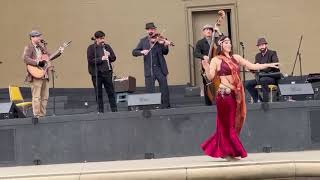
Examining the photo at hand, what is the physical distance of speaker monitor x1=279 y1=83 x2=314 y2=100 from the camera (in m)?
12.8

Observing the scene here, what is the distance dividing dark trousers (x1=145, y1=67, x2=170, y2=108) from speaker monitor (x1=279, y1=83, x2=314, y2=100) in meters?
2.15

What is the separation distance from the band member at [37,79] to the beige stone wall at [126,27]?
5007 mm

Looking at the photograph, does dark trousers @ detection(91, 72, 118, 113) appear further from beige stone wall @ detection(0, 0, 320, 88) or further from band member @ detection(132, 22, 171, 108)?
beige stone wall @ detection(0, 0, 320, 88)

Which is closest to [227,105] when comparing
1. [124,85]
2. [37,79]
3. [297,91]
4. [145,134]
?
[145,134]

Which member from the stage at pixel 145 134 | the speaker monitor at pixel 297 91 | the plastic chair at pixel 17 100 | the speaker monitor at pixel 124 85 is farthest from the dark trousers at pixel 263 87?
the plastic chair at pixel 17 100

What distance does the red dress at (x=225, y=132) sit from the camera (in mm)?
10156

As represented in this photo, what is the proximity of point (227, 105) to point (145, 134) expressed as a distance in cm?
251

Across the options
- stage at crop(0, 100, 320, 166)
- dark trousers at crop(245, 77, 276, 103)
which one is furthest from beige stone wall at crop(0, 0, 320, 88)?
stage at crop(0, 100, 320, 166)

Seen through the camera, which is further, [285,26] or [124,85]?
[285,26]

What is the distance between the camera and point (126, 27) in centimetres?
1841

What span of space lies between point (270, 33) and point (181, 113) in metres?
6.62

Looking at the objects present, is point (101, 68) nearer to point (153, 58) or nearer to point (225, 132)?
point (153, 58)

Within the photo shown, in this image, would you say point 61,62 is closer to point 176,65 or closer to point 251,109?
point 176,65

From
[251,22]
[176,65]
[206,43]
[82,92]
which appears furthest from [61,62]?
[206,43]
